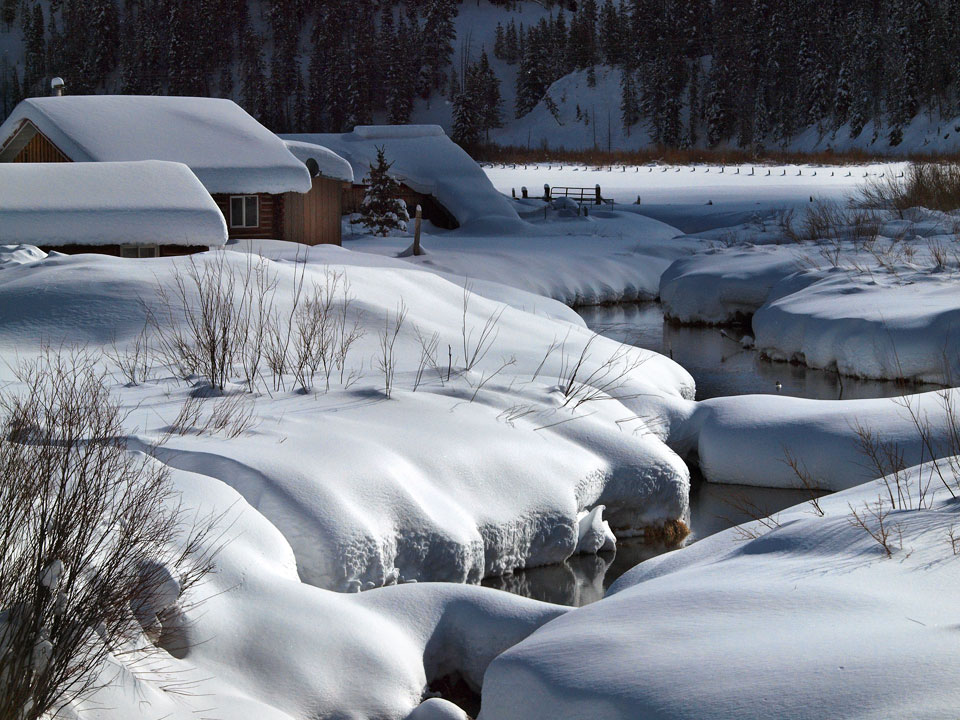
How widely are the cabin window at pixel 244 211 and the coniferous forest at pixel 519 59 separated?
45.0 m

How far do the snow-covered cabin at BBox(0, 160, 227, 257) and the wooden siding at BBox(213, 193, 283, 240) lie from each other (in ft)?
17.0

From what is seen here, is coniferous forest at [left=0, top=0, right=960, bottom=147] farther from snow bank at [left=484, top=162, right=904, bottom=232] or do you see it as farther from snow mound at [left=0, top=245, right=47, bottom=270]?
snow mound at [left=0, top=245, right=47, bottom=270]

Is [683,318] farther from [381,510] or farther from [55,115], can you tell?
[381,510]

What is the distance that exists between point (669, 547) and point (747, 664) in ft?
20.1

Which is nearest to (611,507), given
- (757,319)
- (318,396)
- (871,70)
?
(318,396)

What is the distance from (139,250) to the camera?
20.2m

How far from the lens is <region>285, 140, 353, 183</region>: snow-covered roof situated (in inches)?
1141

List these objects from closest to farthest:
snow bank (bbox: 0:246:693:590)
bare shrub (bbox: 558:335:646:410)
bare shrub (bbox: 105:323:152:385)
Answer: snow bank (bbox: 0:246:693:590)
bare shrub (bbox: 105:323:152:385)
bare shrub (bbox: 558:335:646:410)

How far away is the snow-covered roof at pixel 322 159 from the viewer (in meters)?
29.0

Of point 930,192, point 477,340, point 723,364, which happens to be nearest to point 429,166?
point 930,192

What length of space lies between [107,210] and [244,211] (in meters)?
7.14

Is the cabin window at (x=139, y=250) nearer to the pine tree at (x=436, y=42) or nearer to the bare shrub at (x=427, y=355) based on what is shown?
the bare shrub at (x=427, y=355)

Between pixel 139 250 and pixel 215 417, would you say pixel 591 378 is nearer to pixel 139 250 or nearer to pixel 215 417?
pixel 215 417

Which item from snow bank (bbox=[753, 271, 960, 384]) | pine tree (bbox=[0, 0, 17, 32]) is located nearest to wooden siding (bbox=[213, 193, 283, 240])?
snow bank (bbox=[753, 271, 960, 384])
